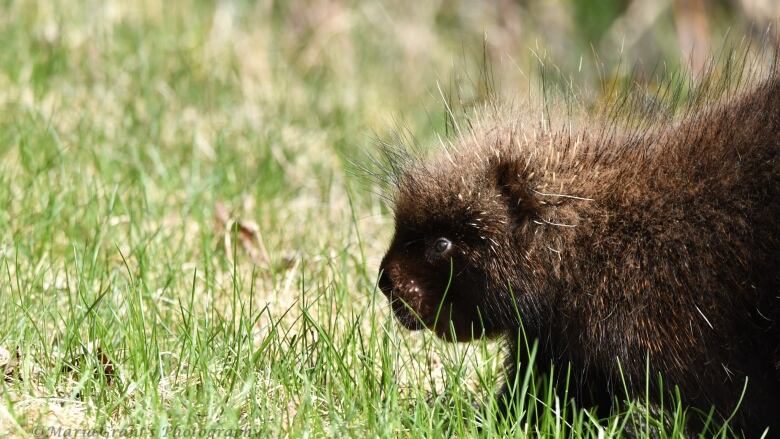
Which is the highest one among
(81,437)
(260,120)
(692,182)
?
(692,182)

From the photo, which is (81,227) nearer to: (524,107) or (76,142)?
(76,142)

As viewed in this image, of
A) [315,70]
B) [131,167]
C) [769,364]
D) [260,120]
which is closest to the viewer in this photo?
[769,364]

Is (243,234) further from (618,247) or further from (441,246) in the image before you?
(618,247)

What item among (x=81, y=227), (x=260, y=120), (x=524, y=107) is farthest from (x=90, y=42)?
(x=524, y=107)

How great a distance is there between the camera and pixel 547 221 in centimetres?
328

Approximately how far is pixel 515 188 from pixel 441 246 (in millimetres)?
303

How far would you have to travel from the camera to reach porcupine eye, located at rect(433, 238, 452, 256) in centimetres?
343

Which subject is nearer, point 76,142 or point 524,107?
point 524,107

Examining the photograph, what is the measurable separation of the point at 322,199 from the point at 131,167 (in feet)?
3.16

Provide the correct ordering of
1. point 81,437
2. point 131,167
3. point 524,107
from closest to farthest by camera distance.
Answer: point 81,437 < point 524,107 < point 131,167

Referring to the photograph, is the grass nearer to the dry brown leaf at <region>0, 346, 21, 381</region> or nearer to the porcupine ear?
the dry brown leaf at <region>0, 346, 21, 381</region>

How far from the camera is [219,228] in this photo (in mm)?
4832

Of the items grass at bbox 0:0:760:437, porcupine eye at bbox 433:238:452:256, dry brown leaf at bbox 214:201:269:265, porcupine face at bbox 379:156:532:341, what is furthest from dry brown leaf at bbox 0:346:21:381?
dry brown leaf at bbox 214:201:269:265

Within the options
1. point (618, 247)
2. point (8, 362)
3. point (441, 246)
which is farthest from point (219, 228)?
point (618, 247)
